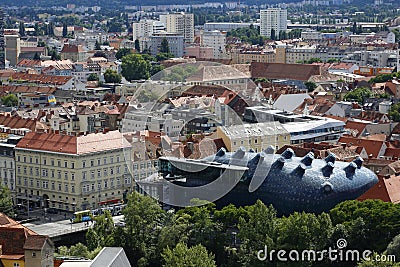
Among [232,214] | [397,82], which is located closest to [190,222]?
[232,214]

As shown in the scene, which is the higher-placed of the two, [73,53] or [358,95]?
[358,95]

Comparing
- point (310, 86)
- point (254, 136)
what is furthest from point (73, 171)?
point (310, 86)

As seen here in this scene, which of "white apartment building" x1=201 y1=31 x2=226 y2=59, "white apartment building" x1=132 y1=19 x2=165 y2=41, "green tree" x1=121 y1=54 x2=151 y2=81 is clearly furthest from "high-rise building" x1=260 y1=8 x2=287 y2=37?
"green tree" x1=121 y1=54 x2=151 y2=81

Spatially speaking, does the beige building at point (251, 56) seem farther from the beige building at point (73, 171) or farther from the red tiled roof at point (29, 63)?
the beige building at point (73, 171)

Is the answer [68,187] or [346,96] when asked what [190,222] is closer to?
[68,187]

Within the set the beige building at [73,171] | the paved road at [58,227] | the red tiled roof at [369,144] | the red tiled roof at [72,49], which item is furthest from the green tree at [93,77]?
the paved road at [58,227]

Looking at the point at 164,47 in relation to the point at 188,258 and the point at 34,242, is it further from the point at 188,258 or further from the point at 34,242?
the point at 34,242

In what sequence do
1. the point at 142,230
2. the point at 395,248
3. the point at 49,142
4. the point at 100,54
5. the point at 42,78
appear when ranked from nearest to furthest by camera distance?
the point at 395,248
the point at 142,230
the point at 49,142
the point at 42,78
the point at 100,54
